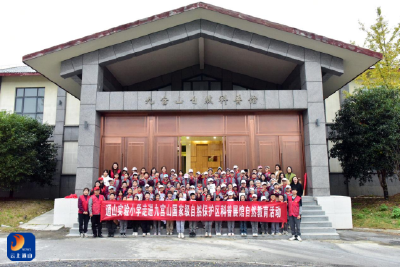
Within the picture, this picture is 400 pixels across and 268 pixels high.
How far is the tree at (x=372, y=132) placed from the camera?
1241 centimetres

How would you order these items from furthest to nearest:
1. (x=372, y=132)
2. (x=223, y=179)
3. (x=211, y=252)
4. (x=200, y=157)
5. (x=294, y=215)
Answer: (x=200, y=157)
(x=372, y=132)
(x=223, y=179)
(x=294, y=215)
(x=211, y=252)

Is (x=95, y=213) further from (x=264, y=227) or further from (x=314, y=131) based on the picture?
(x=314, y=131)

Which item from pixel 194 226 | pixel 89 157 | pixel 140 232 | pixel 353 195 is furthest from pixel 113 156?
pixel 353 195

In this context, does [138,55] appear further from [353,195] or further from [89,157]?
[353,195]

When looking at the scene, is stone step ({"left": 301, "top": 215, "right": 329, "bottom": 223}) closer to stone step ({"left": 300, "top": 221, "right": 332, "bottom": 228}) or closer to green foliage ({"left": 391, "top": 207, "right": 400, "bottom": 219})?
stone step ({"left": 300, "top": 221, "right": 332, "bottom": 228})

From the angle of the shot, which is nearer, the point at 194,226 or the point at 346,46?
the point at 194,226

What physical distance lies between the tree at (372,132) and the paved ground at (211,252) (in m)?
4.24

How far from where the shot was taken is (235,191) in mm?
9805

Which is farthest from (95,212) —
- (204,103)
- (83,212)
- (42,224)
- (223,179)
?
(204,103)

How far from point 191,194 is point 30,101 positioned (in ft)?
46.2

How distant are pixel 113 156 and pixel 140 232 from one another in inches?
143

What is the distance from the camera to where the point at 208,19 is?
458 inches

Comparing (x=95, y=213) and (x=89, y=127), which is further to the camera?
(x=89, y=127)

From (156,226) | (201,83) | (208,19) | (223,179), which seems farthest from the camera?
(201,83)
